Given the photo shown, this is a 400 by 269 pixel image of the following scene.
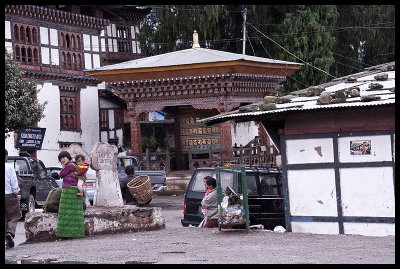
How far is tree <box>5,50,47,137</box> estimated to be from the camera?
41312 mm

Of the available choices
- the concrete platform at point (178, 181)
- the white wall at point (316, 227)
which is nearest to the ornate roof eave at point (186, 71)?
the concrete platform at point (178, 181)

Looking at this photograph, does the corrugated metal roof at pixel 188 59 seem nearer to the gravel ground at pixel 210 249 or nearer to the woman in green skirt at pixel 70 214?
the gravel ground at pixel 210 249

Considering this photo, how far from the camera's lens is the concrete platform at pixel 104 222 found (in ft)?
66.8

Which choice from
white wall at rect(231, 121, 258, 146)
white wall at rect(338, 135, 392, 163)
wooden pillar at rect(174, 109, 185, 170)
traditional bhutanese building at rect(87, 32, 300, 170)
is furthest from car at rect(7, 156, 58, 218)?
white wall at rect(231, 121, 258, 146)

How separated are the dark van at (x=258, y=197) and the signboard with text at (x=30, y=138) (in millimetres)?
23124

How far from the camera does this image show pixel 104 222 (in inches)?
816

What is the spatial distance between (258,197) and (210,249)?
5759 millimetres

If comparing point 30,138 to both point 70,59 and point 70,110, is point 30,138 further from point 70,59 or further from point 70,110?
point 70,59

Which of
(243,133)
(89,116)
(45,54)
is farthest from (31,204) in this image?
(89,116)

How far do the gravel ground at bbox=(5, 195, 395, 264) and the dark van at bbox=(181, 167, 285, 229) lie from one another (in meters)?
1.94

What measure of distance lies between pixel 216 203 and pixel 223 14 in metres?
32.4

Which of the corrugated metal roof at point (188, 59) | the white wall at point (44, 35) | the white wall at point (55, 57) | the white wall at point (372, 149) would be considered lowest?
the white wall at point (372, 149)

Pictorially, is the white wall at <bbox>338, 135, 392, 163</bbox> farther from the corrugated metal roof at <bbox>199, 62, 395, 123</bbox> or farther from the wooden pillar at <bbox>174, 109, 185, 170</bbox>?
the wooden pillar at <bbox>174, 109, 185, 170</bbox>

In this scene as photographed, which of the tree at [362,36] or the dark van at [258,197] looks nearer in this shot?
the dark van at [258,197]
